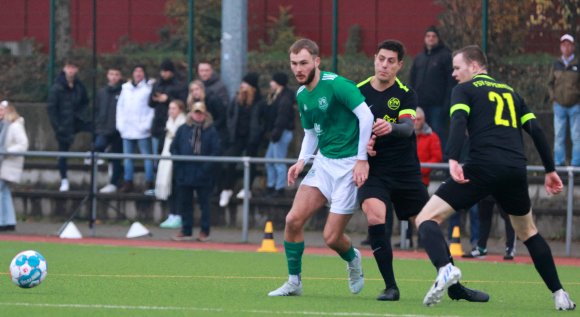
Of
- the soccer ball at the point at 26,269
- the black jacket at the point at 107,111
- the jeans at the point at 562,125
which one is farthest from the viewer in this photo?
the black jacket at the point at 107,111

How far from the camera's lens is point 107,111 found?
65.8ft

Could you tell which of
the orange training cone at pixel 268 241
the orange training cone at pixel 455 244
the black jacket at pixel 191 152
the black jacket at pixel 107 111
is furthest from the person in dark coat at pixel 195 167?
the orange training cone at pixel 455 244

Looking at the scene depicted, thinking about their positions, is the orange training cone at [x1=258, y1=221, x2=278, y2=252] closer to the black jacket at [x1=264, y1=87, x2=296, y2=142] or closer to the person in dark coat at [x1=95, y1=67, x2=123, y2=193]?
the black jacket at [x1=264, y1=87, x2=296, y2=142]

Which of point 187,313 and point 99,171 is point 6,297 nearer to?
point 187,313

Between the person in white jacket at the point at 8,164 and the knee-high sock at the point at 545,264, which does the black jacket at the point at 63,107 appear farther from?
the knee-high sock at the point at 545,264

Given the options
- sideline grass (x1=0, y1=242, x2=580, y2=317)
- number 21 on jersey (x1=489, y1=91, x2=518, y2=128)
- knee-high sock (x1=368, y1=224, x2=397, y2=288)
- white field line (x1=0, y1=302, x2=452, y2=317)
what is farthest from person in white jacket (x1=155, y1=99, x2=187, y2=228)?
number 21 on jersey (x1=489, y1=91, x2=518, y2=128)

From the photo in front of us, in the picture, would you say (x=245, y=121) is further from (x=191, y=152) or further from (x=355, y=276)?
(x=355, y=276)

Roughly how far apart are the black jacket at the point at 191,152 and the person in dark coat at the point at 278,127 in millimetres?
867

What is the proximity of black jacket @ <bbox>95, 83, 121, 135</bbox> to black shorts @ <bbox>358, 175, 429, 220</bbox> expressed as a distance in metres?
10.2

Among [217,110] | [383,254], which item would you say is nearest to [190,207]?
[217,110]

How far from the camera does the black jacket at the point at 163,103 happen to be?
1933 cm

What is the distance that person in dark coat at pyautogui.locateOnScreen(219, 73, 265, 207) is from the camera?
18.7 m

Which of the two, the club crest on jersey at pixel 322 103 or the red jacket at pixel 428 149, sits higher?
the club crest on jersey at pixel 322 103

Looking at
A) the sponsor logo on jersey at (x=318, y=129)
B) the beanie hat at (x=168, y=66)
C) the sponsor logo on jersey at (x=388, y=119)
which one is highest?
the beanie hat at (x=168, y=66)
